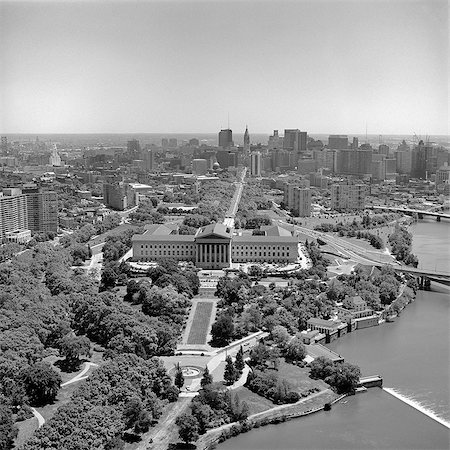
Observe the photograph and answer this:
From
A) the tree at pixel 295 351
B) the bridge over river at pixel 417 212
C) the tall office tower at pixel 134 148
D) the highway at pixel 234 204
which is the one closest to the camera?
the tree at pixel 295 351

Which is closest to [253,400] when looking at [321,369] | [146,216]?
[321,369]

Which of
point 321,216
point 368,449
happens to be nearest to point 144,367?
point 368,449

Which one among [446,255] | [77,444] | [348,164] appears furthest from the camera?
[348,164]

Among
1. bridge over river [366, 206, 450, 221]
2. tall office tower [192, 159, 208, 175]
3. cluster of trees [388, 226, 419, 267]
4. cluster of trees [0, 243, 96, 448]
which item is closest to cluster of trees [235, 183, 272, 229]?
cluster of trees [388, 226, 419, 267]

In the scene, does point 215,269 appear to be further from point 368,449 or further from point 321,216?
point 321,216

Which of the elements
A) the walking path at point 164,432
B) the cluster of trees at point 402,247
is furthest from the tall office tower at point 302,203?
the walking path at point 164,432

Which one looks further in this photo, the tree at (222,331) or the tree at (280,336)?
the tree at (222,331)

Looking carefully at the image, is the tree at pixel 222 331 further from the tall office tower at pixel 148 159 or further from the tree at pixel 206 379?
the tall office tower at pixel 148 159
